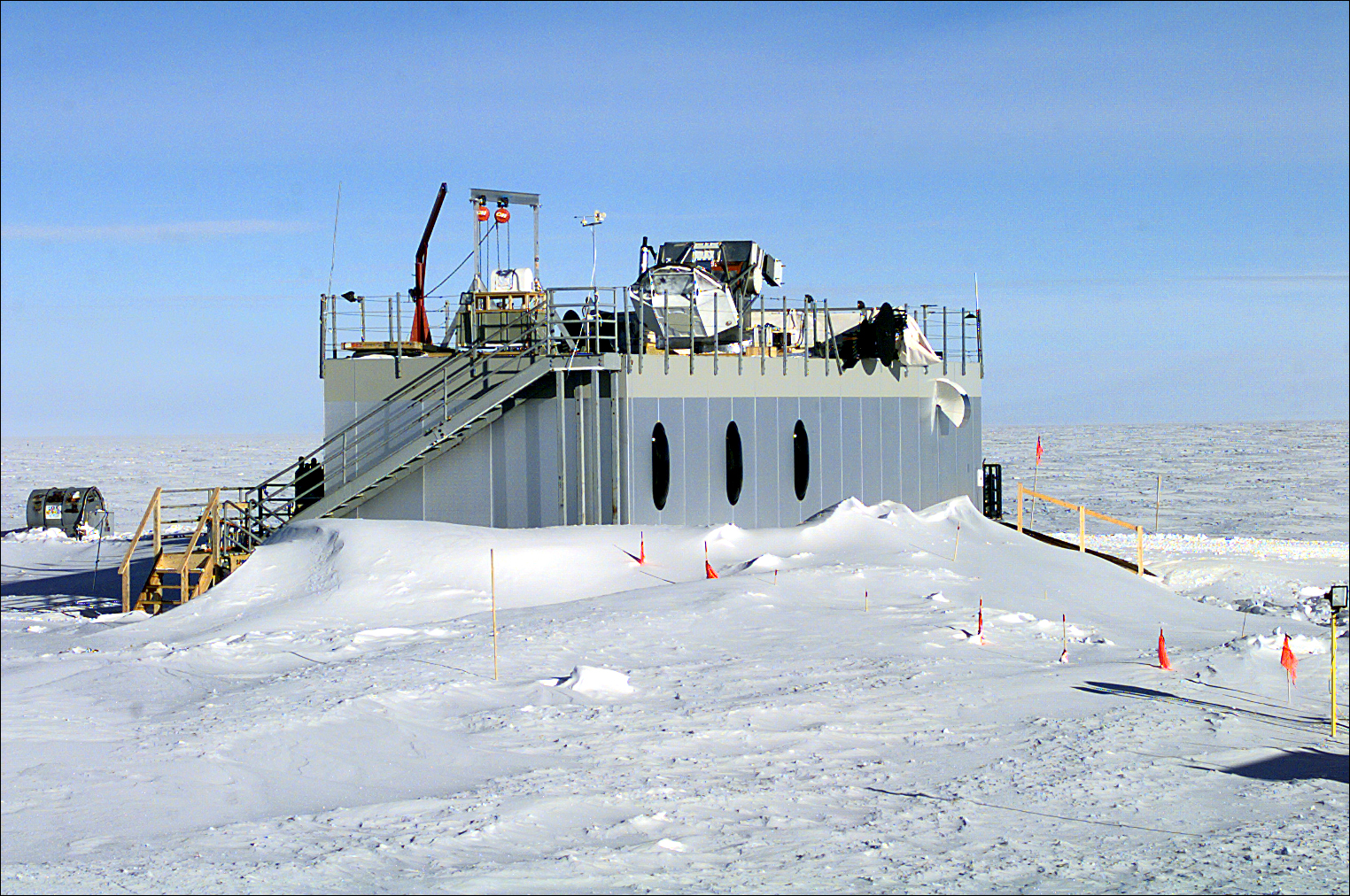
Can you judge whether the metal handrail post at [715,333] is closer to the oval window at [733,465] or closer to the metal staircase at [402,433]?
the oval window at [733,465]

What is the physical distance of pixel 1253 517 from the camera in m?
43.0

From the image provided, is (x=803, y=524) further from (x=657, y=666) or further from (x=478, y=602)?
(x=657, y=666)

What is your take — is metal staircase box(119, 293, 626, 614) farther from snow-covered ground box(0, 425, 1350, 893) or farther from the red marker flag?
the red marker flag

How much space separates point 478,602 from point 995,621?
7562mm

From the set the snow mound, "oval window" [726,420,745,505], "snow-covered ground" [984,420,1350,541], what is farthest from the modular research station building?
"snow-covered ground" [984,420,1350,541]

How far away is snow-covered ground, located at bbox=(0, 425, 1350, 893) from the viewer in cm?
868

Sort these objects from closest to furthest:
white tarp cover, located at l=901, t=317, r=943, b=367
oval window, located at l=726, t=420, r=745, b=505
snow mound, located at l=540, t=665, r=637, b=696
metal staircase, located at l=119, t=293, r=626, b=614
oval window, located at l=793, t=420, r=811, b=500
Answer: snow mound, located at l=540, t=665, r=637, b=696 < metal staircase, located at l=119, t=293, r=626, b=614 < oval window, located at l=726, t=420, r=745, b=505 < oval window, located at l=793, t=420, r=811, b=500 < white tarp cover, located at l=901, t=317, r=943, b=367

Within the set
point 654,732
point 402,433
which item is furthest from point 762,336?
point 654,732

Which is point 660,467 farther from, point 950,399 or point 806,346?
point 950,399

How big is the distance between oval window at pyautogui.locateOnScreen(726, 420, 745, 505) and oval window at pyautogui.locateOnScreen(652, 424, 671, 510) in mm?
1277

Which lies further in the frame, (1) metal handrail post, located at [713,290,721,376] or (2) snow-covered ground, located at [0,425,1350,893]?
(1) metal handrail post, located at [713,290,721,376]

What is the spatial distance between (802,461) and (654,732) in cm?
1342

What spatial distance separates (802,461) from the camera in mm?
24953

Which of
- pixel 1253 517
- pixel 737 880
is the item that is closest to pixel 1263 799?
pixel 737 880
